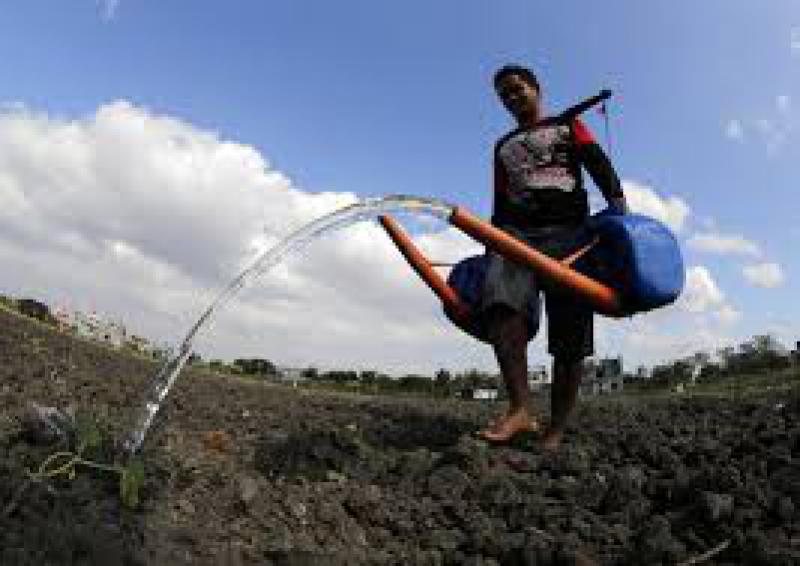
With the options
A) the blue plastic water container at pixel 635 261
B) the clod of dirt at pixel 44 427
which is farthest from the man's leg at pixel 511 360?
the clod of dirt at pixel 44 427

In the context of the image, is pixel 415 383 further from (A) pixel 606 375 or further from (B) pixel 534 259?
(B) pixel 534 259

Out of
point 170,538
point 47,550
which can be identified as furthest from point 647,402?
point 47,550

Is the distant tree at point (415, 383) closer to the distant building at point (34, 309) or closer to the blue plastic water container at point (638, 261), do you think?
the distant building at point (34, 309)

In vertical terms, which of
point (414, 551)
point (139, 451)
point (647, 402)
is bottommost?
point (414, 551)

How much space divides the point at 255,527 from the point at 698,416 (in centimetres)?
311

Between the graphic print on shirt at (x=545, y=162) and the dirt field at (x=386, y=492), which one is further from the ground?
the graphic print on shirt at (x=545, y=162)

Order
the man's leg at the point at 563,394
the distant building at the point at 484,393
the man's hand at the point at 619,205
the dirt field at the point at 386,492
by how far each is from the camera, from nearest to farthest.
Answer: the dirt field at the point at 386,492, the man's hand at the point at 619,205, the man's leg at the point at 563,394, the distant building at the point at 484,393

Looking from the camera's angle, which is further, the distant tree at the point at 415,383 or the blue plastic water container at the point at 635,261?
the distant tree at the point at 415,383

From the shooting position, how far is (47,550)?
9.04 feet

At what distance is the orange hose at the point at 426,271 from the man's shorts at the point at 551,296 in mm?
202

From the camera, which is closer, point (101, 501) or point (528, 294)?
point (101, 501)

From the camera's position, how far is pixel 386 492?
4.08m

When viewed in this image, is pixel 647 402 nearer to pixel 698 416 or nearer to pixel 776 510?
pixel 698 416

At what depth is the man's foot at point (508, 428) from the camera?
473 centimetres
